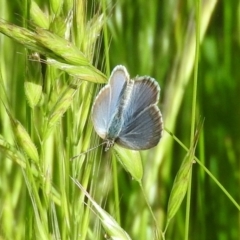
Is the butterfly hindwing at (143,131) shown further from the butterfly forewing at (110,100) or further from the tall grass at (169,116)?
the tall grass at (169,116)

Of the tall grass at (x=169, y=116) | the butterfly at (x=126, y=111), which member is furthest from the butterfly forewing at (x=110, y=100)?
the tall grass at (x=169, y=116)

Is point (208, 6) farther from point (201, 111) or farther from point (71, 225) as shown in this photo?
point (71, 225)

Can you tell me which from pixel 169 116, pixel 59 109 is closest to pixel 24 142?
pixel 59 109

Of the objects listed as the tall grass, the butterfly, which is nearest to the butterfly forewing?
the butterfly

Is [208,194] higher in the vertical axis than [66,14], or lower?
lower

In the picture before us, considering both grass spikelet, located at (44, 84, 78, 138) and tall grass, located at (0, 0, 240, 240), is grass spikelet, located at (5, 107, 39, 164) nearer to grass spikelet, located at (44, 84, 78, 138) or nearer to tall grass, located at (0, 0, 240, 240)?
grass spikelet, located at (44, 84, 78, 138)

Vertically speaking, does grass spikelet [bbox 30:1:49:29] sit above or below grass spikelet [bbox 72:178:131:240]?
above

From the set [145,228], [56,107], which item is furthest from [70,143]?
[145,228]

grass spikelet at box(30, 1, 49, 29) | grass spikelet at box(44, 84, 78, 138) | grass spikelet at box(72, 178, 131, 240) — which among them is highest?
grass spikelet at box(30, 1, 49, 29)
